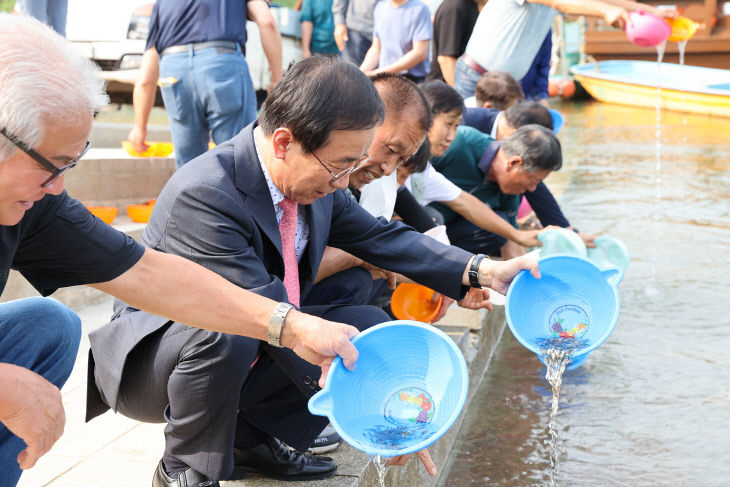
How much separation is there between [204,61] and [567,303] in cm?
245

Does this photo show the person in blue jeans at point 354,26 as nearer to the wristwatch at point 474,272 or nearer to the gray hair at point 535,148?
the gray hair at point 535,148

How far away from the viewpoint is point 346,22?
6941 millimetres

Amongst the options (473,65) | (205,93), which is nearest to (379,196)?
(205,93)

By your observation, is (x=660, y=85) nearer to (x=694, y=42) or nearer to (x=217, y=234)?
(x=694, y=42)

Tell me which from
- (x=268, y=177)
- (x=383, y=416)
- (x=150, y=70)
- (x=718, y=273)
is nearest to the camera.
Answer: (x=383, y=416)

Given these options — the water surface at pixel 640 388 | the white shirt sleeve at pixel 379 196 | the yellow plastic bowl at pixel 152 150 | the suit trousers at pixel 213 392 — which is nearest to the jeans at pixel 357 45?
the yellow plastic bowl at pixel 152 150

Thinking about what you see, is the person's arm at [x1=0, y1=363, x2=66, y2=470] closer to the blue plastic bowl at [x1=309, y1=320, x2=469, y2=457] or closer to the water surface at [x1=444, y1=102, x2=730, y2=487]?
the blue plastic bowl at [x1=309, y1=320, x2=469, y2=457]

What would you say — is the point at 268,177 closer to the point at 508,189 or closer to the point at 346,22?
the point at 508,189

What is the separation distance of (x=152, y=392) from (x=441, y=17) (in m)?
4.54

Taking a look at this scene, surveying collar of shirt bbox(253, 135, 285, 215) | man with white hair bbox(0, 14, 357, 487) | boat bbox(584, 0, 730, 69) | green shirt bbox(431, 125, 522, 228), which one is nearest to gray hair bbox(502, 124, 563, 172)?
green shirt bbox(431, 125, 522, 228)

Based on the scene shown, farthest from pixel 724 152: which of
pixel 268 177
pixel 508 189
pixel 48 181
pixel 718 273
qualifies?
pixel 48 181

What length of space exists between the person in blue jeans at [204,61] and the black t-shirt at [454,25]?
1854mm

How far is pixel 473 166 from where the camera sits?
4828mm

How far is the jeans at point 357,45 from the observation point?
6.97m
